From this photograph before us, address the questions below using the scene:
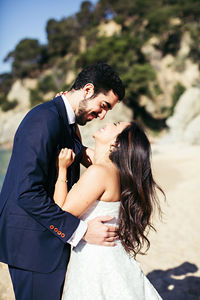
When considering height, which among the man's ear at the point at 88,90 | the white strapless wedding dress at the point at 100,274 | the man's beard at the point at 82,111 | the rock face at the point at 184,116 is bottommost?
the rock face at the point at 184,116

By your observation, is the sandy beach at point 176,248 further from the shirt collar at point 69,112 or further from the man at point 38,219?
the shirt collar at point 69,112

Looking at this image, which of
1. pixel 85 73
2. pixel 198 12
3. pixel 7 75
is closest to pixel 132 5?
pixel 198 12

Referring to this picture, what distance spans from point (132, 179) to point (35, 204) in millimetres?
759

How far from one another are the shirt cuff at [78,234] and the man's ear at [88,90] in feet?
3.46

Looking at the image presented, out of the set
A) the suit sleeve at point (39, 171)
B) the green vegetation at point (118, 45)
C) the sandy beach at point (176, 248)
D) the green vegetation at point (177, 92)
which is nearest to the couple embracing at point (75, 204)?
the suit sleeve at point (39, 171)

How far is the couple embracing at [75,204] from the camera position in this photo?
1607 mm

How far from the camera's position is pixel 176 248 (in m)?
5.88

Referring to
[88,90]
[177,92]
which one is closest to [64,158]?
[88,90]

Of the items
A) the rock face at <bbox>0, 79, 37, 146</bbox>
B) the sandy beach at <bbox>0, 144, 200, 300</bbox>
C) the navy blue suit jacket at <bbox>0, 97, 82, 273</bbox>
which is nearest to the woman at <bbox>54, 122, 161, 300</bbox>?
the navy blue suit jacket at <bbox>0, 97, 82, 273</bbox>

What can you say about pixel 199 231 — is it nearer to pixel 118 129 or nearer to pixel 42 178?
pixel 118 129

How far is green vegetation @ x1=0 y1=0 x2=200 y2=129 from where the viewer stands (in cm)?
3078

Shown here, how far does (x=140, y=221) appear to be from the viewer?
209 centimetres

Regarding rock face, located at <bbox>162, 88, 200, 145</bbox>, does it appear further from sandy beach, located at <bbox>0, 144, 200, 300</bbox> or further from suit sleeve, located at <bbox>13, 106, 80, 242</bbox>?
suit sleeve, located at <bbox>13, 106, 80, 242</bbox>

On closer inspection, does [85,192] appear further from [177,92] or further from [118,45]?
[177,92]
